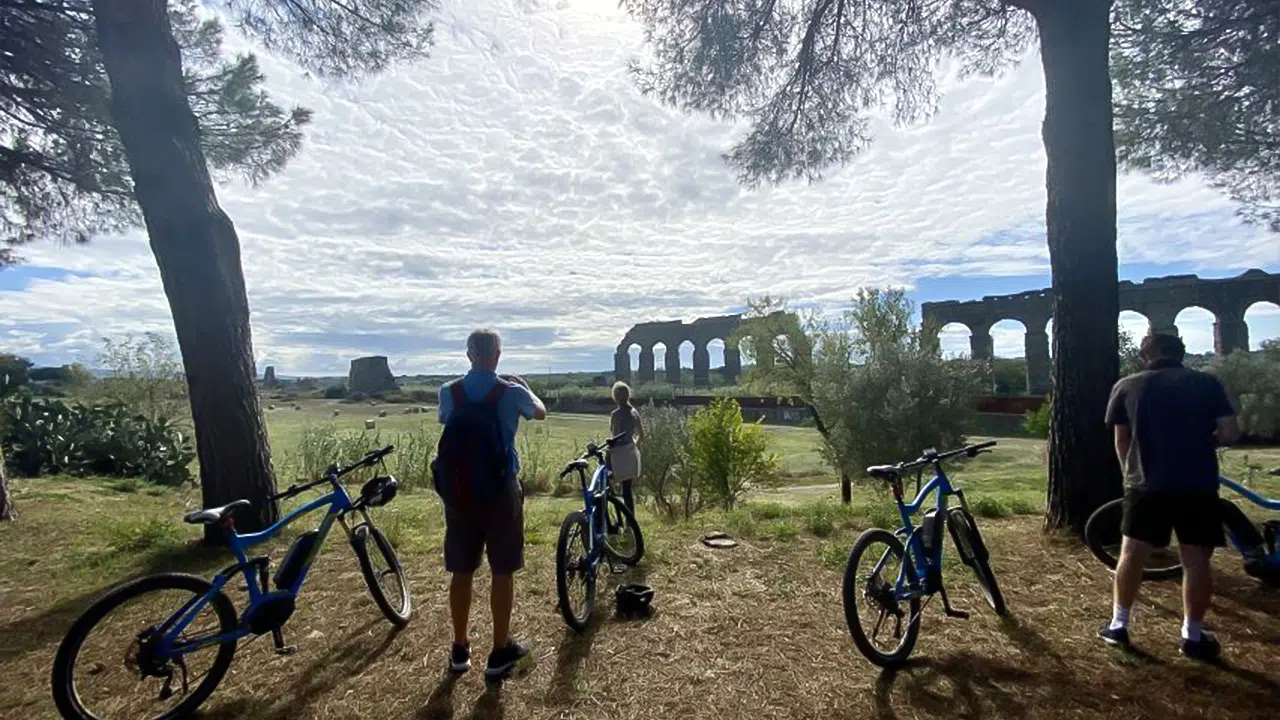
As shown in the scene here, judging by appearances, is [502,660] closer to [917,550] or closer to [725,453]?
[917,550]

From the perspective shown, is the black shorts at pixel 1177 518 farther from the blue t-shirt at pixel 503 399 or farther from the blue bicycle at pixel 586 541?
the blue t-shirt at pixel 503 399

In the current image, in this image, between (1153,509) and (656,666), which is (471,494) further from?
(1153,509)

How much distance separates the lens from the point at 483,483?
103 inches

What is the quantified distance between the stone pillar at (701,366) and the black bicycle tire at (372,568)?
1457 inches

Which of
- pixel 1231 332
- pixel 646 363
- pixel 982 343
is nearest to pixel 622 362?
pixel 646 363

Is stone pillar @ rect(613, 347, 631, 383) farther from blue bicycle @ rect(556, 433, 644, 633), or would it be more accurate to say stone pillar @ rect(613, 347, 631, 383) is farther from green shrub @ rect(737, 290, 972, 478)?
blue bicycle @ rect(556, 433, 644, 633)

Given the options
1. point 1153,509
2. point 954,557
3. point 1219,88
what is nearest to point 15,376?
point 954,557

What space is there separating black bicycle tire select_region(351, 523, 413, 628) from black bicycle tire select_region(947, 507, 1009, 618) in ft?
9.24

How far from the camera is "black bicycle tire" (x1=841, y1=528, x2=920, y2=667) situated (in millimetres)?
2701

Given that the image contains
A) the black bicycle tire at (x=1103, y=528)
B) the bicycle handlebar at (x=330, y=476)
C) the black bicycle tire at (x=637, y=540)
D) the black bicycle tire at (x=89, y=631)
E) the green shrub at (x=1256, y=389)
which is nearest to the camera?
the black bicycle tire at (x=89, y=631)

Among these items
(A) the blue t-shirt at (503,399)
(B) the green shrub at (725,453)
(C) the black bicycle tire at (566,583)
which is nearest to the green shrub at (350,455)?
(B) the green shrub at (725,453)

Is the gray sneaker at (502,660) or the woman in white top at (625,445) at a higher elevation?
the woman in white top at (625,445)

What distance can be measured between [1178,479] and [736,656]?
2047 millimetres

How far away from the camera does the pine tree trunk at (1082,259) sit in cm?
428
